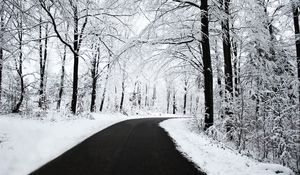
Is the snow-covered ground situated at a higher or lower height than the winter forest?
lower

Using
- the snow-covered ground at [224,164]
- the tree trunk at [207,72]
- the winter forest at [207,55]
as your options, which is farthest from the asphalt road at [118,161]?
the tree trunk at [207,72]

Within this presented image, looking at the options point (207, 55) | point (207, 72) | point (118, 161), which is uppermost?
point (207, 55)

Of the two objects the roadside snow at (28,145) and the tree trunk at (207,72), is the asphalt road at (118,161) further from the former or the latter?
the tree trunk at (207,72)

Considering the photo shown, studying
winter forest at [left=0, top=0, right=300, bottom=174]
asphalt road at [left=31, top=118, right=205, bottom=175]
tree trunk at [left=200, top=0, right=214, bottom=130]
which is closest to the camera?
asphalt road at [left=31, top=118, right=205, bottom=175]

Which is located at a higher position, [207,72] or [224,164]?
[207,72]

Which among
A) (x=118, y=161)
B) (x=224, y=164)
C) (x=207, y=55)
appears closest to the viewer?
(x=224, y=164)

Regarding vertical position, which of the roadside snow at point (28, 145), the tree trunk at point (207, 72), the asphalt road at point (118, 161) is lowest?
the asphalt road at point (118, 161)

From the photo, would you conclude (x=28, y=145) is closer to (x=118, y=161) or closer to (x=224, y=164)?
(x=118, y=161)

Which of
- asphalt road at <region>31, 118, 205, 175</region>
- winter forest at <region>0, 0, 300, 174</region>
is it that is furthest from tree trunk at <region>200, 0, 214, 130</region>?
asphalt road at <region>31, 118, 205, 175</region>

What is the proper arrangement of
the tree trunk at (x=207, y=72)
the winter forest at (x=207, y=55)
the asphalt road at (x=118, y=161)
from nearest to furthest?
1. the asphalt road at (x=118, y=161)
2. the winter forest at (x=207, y=55)
3. the tree trunk at (x=207, y=72)

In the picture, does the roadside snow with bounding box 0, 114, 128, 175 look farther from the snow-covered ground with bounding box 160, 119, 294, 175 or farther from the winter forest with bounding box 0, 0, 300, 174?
the snow-covered ground with bounding box 160, 119, 294, 175

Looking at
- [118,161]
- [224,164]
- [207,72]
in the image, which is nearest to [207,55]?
[207,72]

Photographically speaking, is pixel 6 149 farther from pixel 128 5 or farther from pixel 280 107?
pixel 280 107

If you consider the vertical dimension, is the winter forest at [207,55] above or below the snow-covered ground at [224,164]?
above
